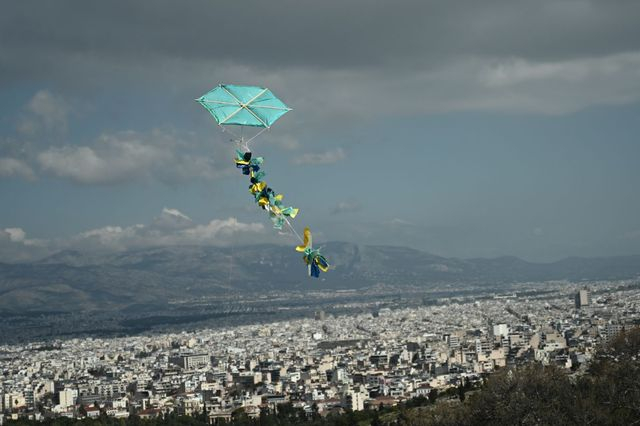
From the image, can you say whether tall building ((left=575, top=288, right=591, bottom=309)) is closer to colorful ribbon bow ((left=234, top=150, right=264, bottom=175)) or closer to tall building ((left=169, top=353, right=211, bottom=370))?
tall building ((left=169, top=353, right=211, bottom=370))

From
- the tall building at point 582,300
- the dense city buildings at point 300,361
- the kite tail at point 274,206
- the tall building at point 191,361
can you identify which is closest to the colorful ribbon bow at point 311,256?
the kite tail at point 274,206

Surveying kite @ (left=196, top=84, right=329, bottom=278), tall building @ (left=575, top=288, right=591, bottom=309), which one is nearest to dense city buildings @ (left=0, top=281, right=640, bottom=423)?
tall building @ (left=575, top=288, right=591, bottom=309)

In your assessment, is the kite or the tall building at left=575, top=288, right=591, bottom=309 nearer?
the kite

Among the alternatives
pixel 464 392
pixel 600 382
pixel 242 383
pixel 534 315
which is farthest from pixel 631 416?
pixel 534 315

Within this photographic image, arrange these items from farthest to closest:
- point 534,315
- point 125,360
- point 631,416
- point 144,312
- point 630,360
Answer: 1. point 144,312
2. point 534,315
3. point 125,360
4. point 630,360
5. point 631,416

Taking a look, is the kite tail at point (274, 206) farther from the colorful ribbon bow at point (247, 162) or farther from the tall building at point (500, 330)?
the tall building at point (500, 330)

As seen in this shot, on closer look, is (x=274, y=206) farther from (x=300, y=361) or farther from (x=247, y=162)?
(x=300, y=361)

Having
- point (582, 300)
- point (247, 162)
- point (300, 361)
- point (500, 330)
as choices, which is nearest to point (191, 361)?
point (300, 361)

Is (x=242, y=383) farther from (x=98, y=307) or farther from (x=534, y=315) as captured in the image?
(x=98, y=307)
